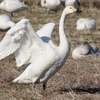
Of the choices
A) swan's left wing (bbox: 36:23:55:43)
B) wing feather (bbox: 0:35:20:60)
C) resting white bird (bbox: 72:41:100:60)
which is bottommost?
resting white bird (bbox: 72:41:100:60)

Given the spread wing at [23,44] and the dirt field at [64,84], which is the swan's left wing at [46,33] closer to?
the spread wing at [23,44]

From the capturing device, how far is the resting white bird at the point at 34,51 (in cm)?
676

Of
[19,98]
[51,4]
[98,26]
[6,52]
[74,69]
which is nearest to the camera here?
[19,98]

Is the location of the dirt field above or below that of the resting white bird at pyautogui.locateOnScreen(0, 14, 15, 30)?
above

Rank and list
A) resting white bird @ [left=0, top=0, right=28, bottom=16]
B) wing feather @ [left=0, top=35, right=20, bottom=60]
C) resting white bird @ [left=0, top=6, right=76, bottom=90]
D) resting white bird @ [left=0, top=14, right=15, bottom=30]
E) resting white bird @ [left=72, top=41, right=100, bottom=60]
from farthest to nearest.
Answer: resting white bird @ [left=0, top=0, right=28, bottom=16] → resting white bird @ [left=0, top=14, right=15, bottom=30] → resting white bird @ [left=72, top=41, right=100, bottom=60] → wing feather @ [left=0, top=35, right=20, bottom=60] → resting white bird @ [left=0, top=6, right=76, bottom=90]

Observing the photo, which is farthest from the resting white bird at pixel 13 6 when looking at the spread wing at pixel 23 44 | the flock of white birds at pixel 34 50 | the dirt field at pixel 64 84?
the spread wing at pixel 23 44

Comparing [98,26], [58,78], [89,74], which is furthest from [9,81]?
[98,26]

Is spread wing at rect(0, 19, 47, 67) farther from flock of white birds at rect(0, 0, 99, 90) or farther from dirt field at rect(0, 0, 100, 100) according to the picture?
dirt field at rect(0, 0, 100, 100)

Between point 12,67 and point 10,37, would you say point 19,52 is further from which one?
point 12,67

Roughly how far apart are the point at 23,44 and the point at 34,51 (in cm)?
19

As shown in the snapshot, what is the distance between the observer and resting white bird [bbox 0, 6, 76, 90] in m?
6.76

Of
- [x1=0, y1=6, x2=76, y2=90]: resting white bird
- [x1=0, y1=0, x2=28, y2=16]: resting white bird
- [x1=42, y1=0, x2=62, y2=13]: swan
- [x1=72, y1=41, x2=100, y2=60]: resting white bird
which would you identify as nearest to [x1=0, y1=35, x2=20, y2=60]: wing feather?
[x1=0, y1=6, x2=76, y2=90]: resting white bird

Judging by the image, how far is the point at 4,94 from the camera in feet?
22.9

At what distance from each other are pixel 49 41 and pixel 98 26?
365 inches
